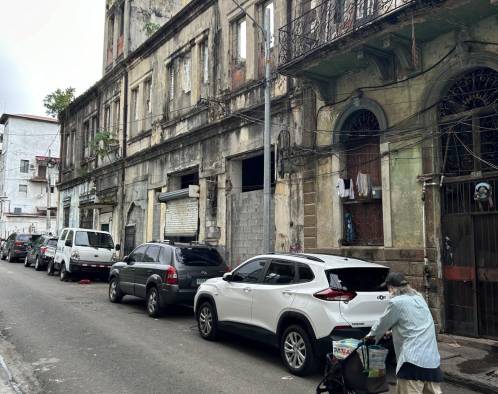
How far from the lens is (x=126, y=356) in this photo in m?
7.48

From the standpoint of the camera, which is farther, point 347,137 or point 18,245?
point 18,245

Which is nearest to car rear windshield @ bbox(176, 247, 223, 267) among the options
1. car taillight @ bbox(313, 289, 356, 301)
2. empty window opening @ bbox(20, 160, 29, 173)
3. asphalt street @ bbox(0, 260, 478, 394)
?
asphalt street @ bbox(0, 260, 478, 394)

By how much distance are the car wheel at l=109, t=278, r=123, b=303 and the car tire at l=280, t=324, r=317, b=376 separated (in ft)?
23.8

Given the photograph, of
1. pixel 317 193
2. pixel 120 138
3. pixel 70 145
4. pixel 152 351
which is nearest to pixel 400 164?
pixel 317 193

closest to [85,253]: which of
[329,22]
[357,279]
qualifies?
[329,22]

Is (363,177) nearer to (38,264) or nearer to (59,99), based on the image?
(38,264)

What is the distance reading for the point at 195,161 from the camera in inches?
723

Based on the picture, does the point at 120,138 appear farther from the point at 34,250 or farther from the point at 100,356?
the point at 100,356

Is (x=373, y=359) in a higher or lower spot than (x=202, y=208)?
lower

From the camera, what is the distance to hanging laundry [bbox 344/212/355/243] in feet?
38.2

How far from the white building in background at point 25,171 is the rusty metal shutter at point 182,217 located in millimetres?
43601

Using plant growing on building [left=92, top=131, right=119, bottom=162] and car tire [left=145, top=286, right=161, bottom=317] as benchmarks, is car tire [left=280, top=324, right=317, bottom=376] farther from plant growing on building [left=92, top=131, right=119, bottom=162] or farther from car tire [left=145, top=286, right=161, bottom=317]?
plant growing on building [left=92, top=131, right=119, bottom=162]

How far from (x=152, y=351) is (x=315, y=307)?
300cm

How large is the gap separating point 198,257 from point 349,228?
3723 millimetres
